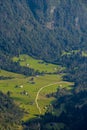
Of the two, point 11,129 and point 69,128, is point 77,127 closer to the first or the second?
point 69,128

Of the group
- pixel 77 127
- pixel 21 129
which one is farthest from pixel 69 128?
pixel 21 129

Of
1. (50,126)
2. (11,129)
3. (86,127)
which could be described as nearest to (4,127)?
(11,129)

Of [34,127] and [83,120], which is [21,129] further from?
[83,120]

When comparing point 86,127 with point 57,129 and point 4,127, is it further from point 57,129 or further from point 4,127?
point 4,127

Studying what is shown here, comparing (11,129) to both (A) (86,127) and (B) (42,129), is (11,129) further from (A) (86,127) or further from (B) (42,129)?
(A) (86,127)

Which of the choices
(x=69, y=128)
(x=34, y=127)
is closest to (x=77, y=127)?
(x=69, y=128)
